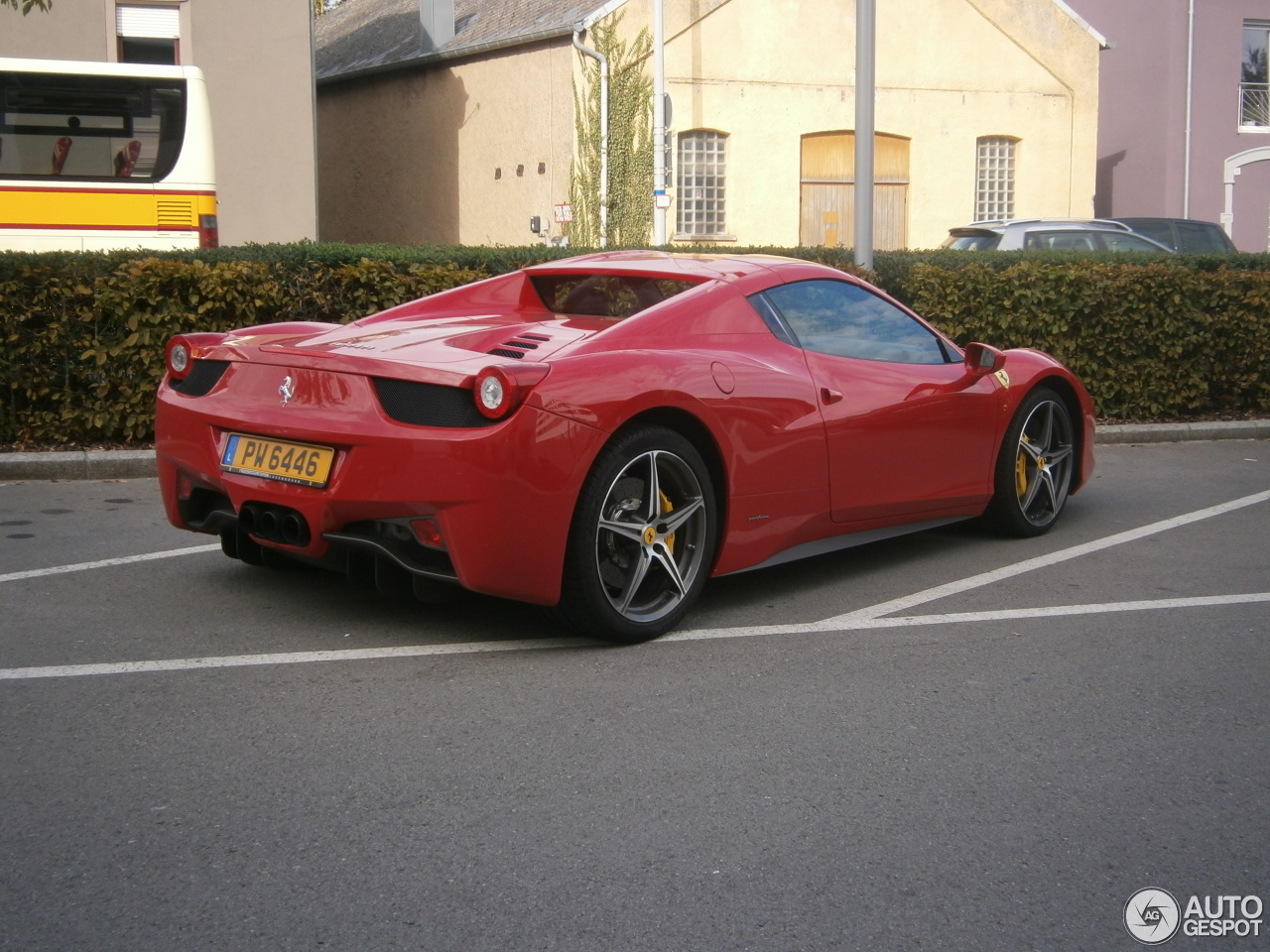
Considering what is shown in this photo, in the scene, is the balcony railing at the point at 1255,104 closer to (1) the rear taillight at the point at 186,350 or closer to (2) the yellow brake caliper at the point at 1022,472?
(2) the yellow brake caliper at the point at 1022,472

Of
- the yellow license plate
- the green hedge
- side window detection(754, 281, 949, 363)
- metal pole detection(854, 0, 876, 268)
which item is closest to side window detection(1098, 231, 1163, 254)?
the green hedge

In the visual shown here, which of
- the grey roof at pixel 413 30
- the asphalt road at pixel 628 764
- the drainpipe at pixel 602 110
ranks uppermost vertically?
the grey roof at pixel 413 30

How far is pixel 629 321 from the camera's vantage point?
5133mm

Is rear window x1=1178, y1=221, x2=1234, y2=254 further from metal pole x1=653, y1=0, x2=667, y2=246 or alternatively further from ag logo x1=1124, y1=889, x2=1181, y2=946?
ag logo x1=1124, y1=889, x2=1181, y2=946

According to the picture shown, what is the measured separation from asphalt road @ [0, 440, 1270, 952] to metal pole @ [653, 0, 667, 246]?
55.9 ft

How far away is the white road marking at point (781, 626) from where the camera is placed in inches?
183

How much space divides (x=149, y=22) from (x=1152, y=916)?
768 inches

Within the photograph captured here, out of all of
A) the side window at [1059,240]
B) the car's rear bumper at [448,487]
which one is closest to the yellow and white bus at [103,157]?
the side window at [1059,240]

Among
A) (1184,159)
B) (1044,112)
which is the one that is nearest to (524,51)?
(1044,112)

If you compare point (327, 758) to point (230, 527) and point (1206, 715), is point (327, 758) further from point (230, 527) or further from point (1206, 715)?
point (1206, 715)

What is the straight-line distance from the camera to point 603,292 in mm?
5895

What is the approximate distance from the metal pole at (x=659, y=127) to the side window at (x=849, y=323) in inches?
637

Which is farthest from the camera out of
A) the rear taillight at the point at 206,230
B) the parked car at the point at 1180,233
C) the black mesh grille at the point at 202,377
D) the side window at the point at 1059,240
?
the parked car at the point at 1180,233

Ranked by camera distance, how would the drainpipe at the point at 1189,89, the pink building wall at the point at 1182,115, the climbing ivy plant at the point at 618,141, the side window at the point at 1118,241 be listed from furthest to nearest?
1. the pink building wall at the point at 1182,115
2. the drainpipe at the point at 1189,89
3. the climbing ivy plant at the point at 618,141
4. the side window at the point at 1118,241
